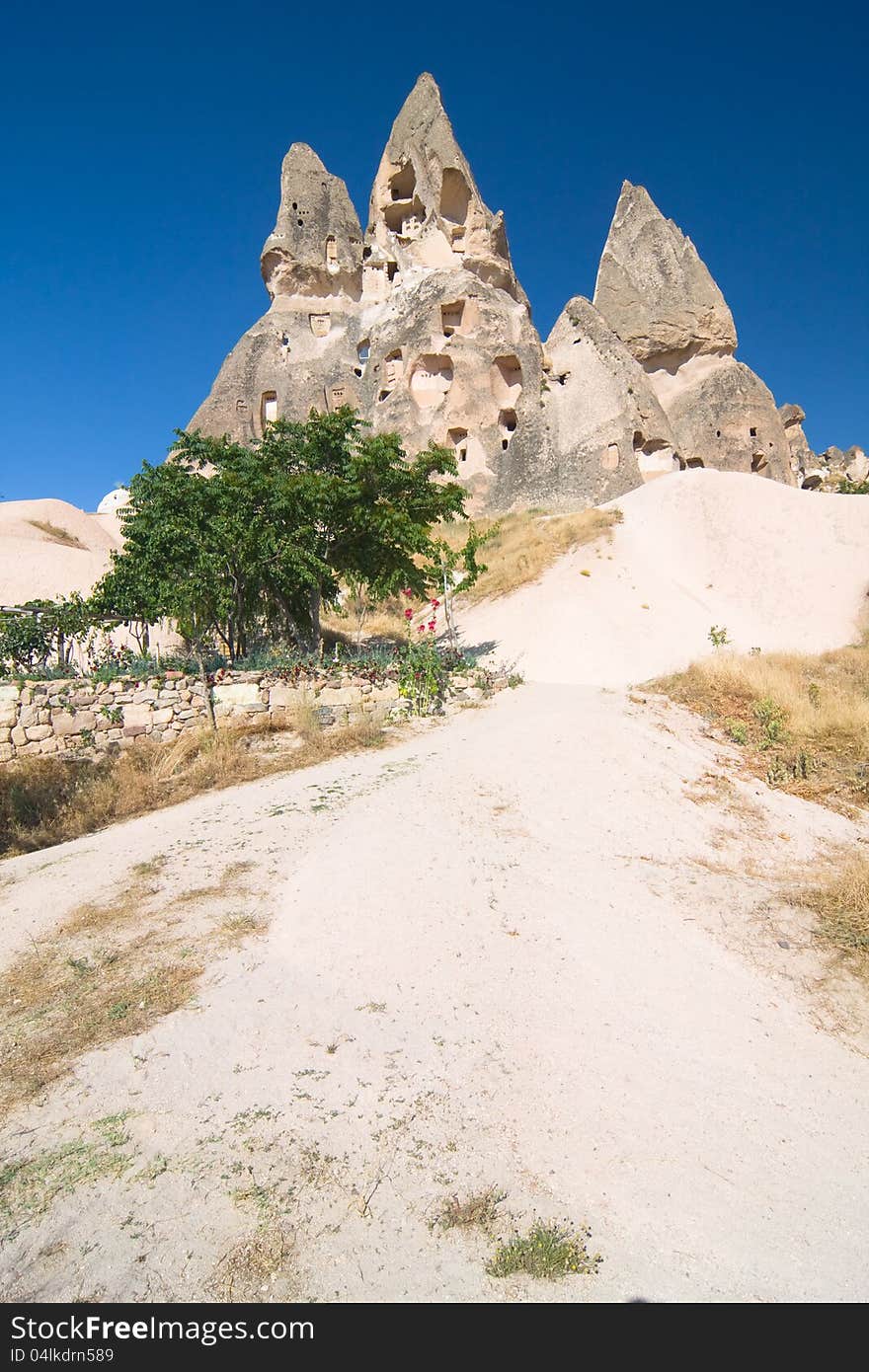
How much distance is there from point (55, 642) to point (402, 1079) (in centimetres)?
931

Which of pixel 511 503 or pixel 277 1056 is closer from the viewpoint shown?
pixel 277 1056

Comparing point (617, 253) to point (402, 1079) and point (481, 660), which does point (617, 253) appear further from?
point (402, 1079)

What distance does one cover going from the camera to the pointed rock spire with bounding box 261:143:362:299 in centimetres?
3316

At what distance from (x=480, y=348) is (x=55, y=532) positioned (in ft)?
57.9

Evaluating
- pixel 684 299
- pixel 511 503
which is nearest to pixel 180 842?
pixel 511 503

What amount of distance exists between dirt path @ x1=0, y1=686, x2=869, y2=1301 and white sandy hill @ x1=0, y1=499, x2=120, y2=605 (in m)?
13.7

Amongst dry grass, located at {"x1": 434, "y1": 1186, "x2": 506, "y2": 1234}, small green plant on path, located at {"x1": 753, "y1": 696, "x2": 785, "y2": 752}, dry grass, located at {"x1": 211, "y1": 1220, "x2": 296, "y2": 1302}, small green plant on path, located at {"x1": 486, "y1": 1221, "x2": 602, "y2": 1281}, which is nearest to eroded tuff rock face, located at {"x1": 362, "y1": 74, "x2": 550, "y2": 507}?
small green plant on path, located at {"x1": 753, "y1": 696, "x2": 785, "y2": 752}

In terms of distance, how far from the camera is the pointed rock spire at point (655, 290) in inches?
1183

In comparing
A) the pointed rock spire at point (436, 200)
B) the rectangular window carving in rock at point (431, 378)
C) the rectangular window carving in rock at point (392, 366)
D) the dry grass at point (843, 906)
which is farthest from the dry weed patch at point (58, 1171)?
the pointed rock spire at point (436, 200)

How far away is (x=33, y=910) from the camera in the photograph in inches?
164

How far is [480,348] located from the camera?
86.2ft

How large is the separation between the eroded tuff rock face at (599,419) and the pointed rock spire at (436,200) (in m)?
7.40

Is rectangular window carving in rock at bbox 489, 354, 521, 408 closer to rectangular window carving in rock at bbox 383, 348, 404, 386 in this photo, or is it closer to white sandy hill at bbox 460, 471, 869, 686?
rectangular window carving in rock at bbox 383, 348, 404, 386

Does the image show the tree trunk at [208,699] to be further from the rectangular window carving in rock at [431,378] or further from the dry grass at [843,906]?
the rectangular window carving in rock at [431,378]
